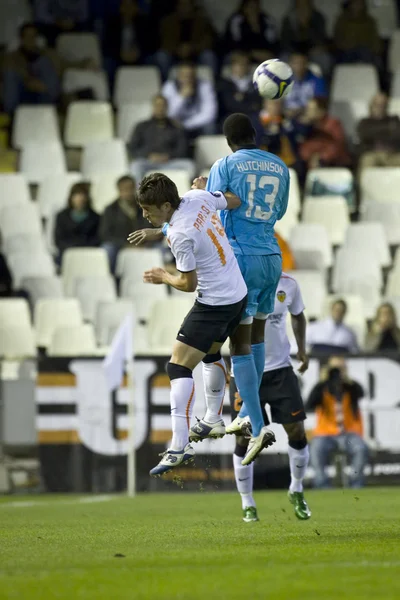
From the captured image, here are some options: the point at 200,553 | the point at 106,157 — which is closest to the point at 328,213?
the point at 106,157

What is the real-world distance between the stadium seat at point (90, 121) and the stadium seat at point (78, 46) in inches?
52.0

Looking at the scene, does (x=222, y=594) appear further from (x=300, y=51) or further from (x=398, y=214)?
(x=300, y=51)

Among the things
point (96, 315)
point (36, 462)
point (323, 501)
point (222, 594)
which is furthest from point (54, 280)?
point (222, 594)

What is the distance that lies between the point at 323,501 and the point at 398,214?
727 centimetres

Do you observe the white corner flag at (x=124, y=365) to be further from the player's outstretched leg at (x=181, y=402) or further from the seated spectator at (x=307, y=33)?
the seated spectator at (x=307, y=33)

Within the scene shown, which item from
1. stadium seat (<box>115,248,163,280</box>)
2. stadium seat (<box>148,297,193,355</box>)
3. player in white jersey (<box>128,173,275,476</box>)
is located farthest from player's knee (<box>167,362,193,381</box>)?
stadium seat (<box>115,248,163,280</box>)

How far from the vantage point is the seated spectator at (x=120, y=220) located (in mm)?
18203

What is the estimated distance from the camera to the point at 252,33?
69.5 ft

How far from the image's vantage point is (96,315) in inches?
696

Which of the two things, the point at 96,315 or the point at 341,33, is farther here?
the point at 341,33

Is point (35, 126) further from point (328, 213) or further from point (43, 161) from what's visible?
point (328, 213)

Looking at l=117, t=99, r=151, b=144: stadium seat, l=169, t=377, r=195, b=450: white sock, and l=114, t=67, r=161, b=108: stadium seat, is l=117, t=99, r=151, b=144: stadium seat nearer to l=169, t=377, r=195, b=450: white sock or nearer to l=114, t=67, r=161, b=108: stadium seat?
l=114, t=67, r=161, b=108: stadium seat

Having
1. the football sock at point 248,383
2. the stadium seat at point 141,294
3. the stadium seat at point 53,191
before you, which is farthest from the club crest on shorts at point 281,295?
the stadium seat at point 53,191

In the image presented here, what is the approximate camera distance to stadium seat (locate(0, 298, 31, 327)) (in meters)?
17.3
